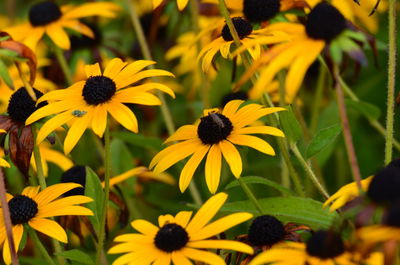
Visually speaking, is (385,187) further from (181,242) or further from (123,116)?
(123,116)

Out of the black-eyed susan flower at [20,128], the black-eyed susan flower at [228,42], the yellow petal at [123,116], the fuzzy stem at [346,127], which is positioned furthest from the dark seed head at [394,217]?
the black-eyed susan flower at [20,128]

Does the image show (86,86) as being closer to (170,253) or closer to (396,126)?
(170,253)

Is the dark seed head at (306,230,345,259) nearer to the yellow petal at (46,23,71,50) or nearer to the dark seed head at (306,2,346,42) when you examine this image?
the dark seed head at (306,2,346,42)

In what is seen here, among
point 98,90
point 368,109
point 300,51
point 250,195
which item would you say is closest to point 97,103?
point 98,90

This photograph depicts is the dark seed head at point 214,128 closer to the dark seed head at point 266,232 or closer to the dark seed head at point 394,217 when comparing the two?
the dark seed head at point 266,232

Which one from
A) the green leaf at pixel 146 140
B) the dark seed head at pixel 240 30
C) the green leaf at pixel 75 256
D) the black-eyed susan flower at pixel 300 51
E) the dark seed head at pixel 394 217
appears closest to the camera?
the dark seed head at pixel 394 217

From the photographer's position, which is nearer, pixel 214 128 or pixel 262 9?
pixel 214 128
